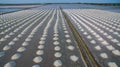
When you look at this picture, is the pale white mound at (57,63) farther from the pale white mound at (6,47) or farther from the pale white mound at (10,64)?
the pale white mound at (6,47)

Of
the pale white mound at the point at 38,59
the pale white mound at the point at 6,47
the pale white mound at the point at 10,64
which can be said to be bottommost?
the pale white mound at the point at 6,47

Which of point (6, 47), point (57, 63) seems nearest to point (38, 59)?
point (57, 63)

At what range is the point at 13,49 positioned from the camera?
1048 millimetres

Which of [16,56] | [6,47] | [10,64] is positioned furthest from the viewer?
[6,47]

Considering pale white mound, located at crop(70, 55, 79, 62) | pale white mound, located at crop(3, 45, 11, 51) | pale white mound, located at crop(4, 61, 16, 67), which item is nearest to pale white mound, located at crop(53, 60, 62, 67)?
pale white mound, located at crop(70, 55, 79, 62)

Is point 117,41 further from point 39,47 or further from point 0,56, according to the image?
point 0,56

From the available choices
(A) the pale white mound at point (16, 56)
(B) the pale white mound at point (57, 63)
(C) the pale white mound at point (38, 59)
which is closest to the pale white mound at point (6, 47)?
(A) the pale white mound at point (16, 56)

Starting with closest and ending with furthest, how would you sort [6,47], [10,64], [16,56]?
[10,64]
[16,56]
[6,47]

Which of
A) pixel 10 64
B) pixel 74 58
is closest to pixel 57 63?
pixel 74 58

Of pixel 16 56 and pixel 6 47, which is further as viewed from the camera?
pixel 6 47

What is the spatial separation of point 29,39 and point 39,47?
9.0 inches

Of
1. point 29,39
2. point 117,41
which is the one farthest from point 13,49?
point 117,41

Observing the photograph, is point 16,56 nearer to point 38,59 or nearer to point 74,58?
point 38,59

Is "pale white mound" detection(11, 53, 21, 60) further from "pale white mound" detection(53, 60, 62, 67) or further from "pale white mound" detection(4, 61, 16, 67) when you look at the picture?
"pale white mound" detection(53, 60, 62, 67)
